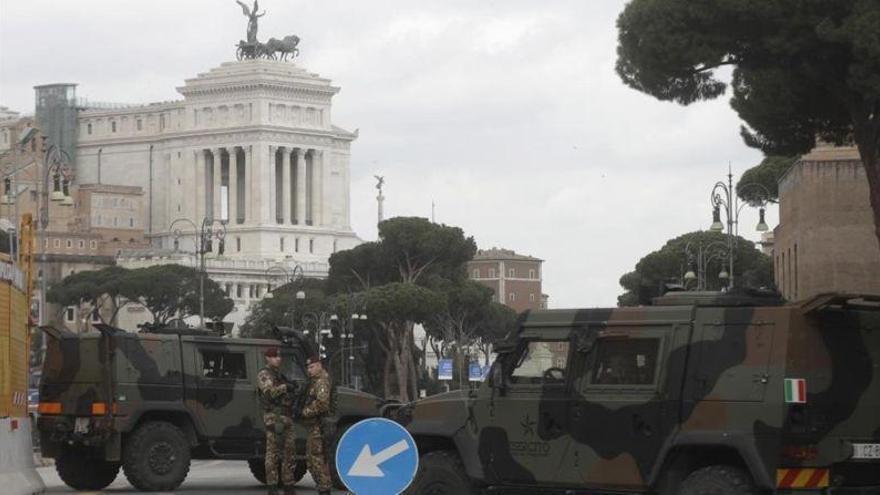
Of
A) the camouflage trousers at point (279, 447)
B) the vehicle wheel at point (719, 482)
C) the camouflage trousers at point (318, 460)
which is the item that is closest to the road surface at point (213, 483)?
the camouflage trousers at point (279, 447)

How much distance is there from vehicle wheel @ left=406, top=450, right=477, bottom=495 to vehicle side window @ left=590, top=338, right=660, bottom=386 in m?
1.51

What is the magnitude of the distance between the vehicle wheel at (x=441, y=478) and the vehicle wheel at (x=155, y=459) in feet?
25.8

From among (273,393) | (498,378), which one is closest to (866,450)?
(498,378)

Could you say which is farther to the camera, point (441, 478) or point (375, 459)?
point (441, 478)

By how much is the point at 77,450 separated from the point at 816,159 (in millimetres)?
29676

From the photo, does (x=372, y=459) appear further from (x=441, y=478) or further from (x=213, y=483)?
(x=213, y=483)

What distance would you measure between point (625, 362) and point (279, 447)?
4.31 m

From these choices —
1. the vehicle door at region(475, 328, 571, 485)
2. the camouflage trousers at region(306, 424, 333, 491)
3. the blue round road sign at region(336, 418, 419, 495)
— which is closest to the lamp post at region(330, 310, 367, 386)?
the camouflage trousers at region(306, 424, 333, 491)

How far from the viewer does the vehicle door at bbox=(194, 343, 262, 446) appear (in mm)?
29734

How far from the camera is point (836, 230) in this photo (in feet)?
181

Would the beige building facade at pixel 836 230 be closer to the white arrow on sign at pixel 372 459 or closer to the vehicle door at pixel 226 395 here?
the vehicle door at pixel 226 395

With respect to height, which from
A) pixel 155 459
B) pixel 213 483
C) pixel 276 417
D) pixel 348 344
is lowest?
pixel 213 483

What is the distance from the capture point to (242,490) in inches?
1179

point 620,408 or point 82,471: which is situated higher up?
A: point 620,408
